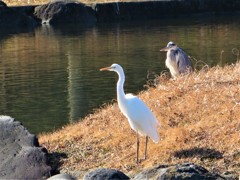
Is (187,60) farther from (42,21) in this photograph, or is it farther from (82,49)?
(42,21)

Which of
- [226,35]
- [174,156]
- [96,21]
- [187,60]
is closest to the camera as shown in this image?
[174,156]

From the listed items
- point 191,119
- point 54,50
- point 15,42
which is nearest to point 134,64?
point 54,50

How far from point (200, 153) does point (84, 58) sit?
73.8ft

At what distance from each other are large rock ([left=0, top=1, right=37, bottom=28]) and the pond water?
214 centimetres

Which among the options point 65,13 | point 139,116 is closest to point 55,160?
point 139,116

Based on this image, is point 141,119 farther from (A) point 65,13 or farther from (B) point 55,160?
(A) point 65,13

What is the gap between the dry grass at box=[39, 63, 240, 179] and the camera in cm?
961

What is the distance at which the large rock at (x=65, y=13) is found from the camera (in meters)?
53.7

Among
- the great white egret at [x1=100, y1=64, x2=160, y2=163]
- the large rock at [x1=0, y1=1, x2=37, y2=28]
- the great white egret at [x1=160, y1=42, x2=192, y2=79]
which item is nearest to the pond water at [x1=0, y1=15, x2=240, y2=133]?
the large rock at [x1=0, y1=1, x2=37, y2=28]

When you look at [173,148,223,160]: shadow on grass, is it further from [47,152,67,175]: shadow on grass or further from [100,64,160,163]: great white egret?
[47,152,67,175]: shadow on grass

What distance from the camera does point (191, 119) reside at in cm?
1088

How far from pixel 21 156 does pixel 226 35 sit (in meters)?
29.0

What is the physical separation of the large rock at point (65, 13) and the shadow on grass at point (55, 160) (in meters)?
42.9

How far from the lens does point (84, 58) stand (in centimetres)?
3173
